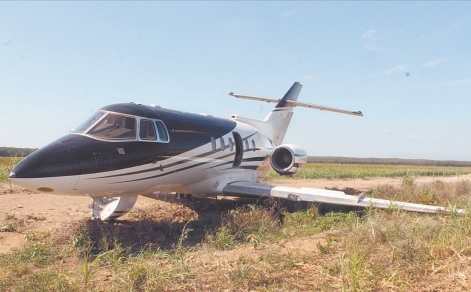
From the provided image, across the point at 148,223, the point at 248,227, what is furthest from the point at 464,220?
the point at 148,223

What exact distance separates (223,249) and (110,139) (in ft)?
10.6

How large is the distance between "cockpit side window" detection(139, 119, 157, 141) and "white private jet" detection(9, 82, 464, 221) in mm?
27

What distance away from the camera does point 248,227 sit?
8141 millimetres

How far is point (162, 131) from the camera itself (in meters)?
9.17

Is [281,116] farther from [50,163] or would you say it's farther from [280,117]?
[50,163]

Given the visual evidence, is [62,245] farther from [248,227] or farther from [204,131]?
[204,131]

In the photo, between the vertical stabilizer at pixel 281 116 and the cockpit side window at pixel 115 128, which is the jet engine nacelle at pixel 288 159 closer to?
the vertical stabilizer at pixel 281 116

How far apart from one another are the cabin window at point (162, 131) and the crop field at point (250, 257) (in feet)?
6.35

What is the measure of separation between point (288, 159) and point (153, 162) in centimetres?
577

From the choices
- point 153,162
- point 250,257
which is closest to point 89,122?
point 153,162

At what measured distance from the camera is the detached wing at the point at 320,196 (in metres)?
8.66

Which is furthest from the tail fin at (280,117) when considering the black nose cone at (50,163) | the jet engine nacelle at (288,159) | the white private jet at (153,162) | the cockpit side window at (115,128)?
the black nose cone at (50,163)

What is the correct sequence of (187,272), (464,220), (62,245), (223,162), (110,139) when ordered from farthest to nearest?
(223,162) → (110,139) → (62,245) → (464,220) → (187,272)

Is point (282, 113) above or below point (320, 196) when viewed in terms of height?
above
